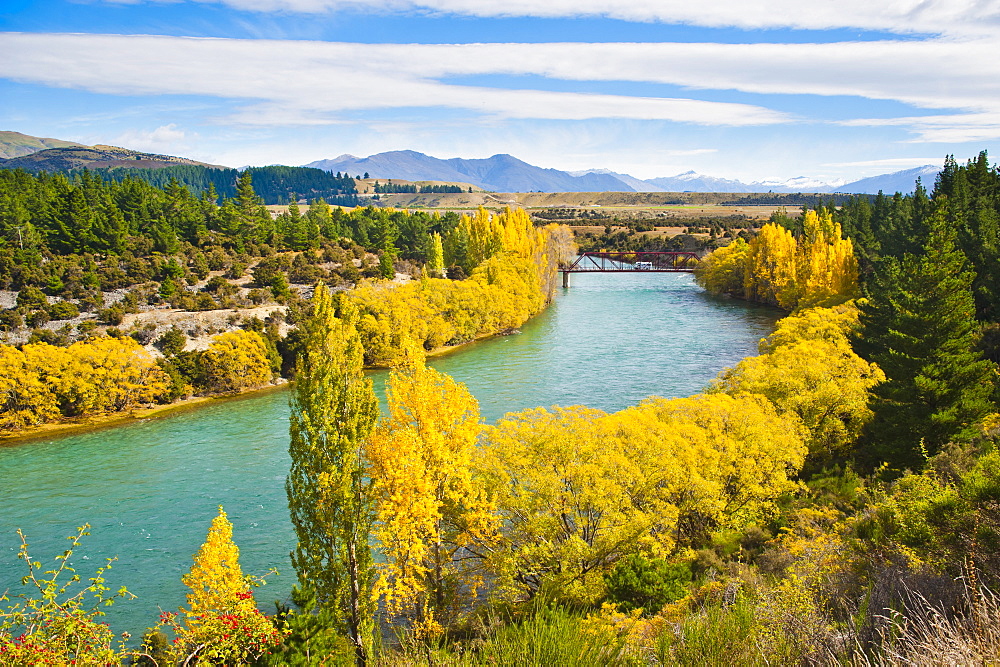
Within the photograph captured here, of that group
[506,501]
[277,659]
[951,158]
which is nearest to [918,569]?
[506,501]

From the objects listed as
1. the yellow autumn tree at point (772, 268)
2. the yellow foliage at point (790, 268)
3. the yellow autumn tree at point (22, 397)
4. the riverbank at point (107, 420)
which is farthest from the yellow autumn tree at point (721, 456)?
the yellow autumn tree at point (772, 268)

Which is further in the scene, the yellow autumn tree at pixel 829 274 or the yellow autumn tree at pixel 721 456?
the yellow autumn tree at pixel 829 274

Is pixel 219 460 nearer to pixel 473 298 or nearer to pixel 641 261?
pixel 473 298

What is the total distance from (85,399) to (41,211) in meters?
38.2

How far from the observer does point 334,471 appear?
1321 centimetres

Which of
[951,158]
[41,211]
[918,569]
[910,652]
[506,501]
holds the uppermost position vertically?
[951,158]

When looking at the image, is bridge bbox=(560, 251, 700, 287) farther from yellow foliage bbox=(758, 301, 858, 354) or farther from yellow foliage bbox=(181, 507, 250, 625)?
yellow foliage bbox=(181, 507, 250, 625)

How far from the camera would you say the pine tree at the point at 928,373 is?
20.4 meters

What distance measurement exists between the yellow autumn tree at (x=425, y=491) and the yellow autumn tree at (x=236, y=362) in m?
29.0

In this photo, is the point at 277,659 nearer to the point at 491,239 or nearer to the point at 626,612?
the point at 626,612

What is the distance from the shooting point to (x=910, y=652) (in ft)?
18.5

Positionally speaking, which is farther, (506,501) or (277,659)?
(506,501)

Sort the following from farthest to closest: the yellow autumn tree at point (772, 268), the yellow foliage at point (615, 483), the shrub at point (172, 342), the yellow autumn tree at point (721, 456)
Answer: the yellow autumn tree at point (772, 268)
the shrub at point (172, 342)
the yellow autumn tree at point (721, 456)
the yellow foliage at point (615, 483)

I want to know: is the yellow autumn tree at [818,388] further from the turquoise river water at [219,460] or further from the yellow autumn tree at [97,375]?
the yellow autumn tree at [97,375]
